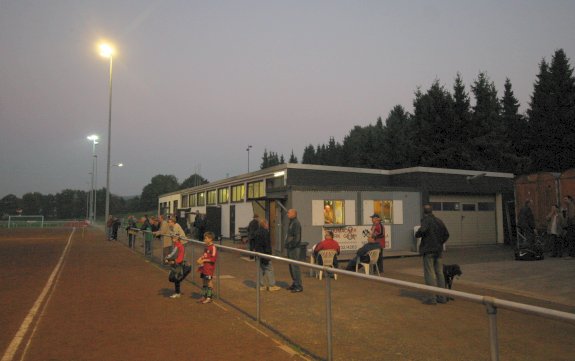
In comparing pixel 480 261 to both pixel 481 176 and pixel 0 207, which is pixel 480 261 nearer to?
pixel 481 176

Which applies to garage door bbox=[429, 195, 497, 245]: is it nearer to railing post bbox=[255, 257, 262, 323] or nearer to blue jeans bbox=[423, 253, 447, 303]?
blue jeans bbox=[423, 253, 447, 303]

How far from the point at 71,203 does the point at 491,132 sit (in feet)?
482

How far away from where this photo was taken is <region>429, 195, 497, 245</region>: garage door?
24.2 m

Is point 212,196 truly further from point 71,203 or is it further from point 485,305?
point 71,203

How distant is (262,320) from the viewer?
721cm

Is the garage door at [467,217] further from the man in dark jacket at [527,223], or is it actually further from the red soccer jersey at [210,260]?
the red soccer jersey at [210,260]

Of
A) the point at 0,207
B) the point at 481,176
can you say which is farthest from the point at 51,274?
the point at 0,207

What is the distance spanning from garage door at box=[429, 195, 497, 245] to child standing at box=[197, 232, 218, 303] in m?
17.8

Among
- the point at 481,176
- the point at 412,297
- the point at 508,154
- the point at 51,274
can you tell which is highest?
the point at 508,154

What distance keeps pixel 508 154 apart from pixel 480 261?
31.8 metres

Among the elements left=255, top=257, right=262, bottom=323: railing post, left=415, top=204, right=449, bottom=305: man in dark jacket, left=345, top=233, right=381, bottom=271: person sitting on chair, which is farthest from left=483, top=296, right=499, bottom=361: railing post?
left=345, top=233, right=381, bottom=271: person sitting on chair

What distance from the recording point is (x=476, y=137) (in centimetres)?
4531

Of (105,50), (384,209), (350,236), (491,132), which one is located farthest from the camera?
(491,132)

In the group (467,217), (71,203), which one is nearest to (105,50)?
(467,217)
